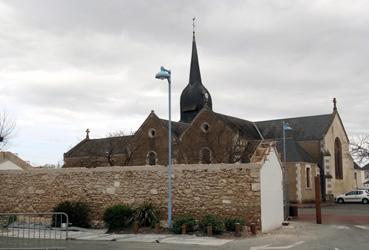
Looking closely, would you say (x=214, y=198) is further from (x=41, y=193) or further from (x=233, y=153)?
(x=233, y=153)

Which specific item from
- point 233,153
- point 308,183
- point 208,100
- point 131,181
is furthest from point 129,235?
point 208,100

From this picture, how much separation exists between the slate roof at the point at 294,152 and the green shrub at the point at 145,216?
2764 cm

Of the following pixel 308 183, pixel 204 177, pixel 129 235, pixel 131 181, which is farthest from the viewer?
pixel 308 183

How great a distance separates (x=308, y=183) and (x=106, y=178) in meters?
28.9

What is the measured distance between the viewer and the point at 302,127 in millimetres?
50312

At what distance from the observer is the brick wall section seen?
15758mm

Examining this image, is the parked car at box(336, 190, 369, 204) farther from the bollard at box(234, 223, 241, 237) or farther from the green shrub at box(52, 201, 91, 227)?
the green shrub at box(52, 201, 91, 227)

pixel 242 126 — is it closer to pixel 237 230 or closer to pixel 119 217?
pixel 119 217

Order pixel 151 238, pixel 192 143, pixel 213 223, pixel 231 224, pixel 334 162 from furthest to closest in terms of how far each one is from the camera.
Result: pixel 334 162, pixel 192 143, pixel 231 224, pixel 213 223, pixel 151 238

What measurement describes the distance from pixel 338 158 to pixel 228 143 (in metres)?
16.4

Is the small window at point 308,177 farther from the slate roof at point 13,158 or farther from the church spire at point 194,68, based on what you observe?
the slate roof at point 13,158

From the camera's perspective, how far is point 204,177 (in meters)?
16.3

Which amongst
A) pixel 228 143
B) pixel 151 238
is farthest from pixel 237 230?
pixel 228 143

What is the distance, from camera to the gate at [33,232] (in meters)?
12.4
